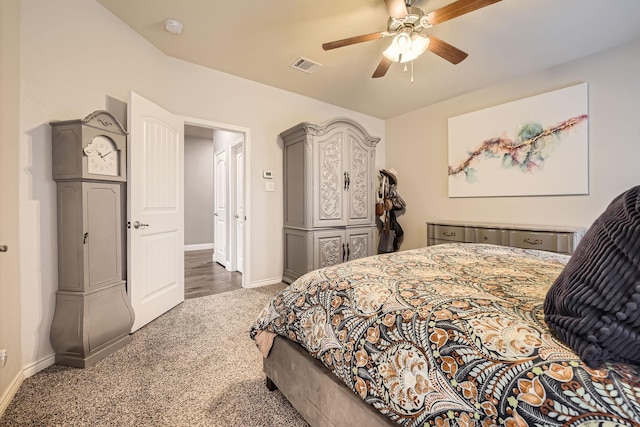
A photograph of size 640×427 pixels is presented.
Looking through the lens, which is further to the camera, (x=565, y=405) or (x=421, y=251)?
(x=421, y=251)

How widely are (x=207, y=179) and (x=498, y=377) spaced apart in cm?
684

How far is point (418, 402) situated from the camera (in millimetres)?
747

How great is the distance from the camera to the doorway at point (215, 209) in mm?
3453

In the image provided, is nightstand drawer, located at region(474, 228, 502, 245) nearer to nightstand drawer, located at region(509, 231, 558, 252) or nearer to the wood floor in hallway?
nightstand drawer, located at region(509, 231, 558, 252)

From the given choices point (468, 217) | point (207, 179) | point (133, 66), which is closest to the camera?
point (133, 66)

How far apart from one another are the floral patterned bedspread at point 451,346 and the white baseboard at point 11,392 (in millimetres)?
1310

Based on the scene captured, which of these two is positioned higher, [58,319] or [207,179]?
[207,179]

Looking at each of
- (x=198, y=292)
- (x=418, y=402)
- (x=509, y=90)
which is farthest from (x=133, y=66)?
(x=509, y=90)

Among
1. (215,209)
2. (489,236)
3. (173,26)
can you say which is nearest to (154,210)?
(173,26)

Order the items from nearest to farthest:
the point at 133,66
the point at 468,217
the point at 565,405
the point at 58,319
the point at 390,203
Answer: the point at 565,405 < the point at 58,319 < the point at 133,66 < the point at 468,217 < the point at 390,203

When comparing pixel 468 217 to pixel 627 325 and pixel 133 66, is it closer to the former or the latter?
pixel 627 325

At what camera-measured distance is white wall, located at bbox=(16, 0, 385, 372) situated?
1627mm

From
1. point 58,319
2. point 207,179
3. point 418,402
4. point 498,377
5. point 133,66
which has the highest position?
point 133,66

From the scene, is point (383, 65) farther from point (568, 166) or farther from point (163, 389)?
point (163, 389)
